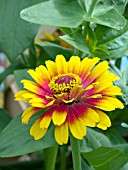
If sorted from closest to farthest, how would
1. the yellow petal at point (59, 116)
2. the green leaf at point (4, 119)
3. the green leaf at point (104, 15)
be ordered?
the yellow petal at point (59, 116)
the green leaf at point (104, 15)
the green leaf at point (4, 119)

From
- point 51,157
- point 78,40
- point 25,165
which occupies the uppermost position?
point 78,40

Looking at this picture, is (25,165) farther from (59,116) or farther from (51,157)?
(59,116)

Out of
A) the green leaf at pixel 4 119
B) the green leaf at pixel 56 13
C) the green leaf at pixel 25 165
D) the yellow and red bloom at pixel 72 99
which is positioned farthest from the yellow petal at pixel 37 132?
the green leaf at pixel 25 165

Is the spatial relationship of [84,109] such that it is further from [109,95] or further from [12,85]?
[12,85]

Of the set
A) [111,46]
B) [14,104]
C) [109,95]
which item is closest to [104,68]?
[109,95]

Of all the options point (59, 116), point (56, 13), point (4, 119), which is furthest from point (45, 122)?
point (4, 119)

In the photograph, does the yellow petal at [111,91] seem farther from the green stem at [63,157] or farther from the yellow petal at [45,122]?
the green stem at [63,157]
